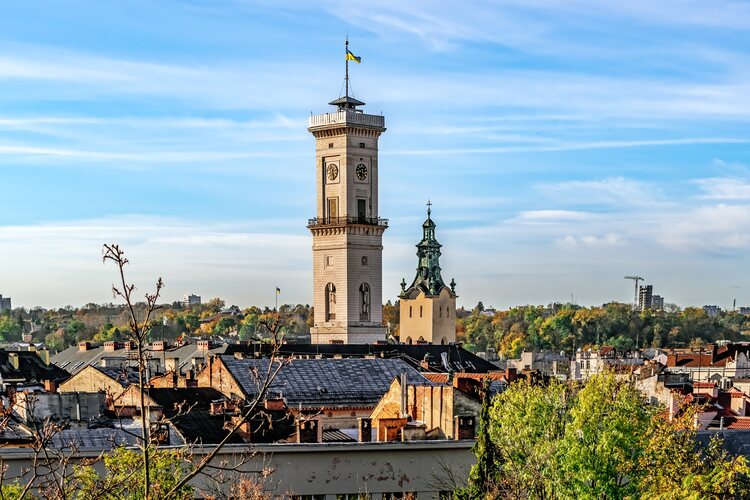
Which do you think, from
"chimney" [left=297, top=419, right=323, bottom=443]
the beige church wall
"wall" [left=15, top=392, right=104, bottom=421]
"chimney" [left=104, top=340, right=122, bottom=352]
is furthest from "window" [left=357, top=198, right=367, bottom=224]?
"chimney" [left=297, top=419, right=323, bottom=443]

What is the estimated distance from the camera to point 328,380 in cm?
5297

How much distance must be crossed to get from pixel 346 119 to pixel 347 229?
878 cm

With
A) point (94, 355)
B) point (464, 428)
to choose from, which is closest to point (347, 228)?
point (94, 355)

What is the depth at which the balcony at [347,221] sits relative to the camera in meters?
110

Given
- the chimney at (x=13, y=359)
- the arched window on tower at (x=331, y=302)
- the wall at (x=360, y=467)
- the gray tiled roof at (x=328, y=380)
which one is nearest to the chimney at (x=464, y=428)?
the wall at (x=360, y=467)

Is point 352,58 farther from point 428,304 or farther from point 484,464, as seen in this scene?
point 484,464

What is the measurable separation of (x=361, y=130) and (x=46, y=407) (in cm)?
6996

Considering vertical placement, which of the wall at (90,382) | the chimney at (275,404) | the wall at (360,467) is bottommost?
the wall at (360,467)

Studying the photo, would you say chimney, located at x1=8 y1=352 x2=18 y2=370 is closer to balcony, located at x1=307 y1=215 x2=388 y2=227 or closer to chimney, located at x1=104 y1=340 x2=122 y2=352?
chimney, located at x1=104 y1=340 x2=122 y2=352

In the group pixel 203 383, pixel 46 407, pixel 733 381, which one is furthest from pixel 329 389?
pixel 733 381

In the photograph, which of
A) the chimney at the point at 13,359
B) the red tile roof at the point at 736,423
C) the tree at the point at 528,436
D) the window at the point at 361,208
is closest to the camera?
the tree at the point at 528,436

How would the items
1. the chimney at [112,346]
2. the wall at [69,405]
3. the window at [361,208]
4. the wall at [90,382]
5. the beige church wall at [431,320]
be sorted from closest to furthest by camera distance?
the wall at [69,405], the wall at [90,382], the window at [361,208], the chimney at [112,346], the beige church wall at [431,320]

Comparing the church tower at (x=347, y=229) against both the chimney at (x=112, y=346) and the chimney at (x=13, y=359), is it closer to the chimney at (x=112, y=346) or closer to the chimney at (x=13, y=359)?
the chimney at (x=112, y=346)

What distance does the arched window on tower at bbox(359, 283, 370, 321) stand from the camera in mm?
110688
